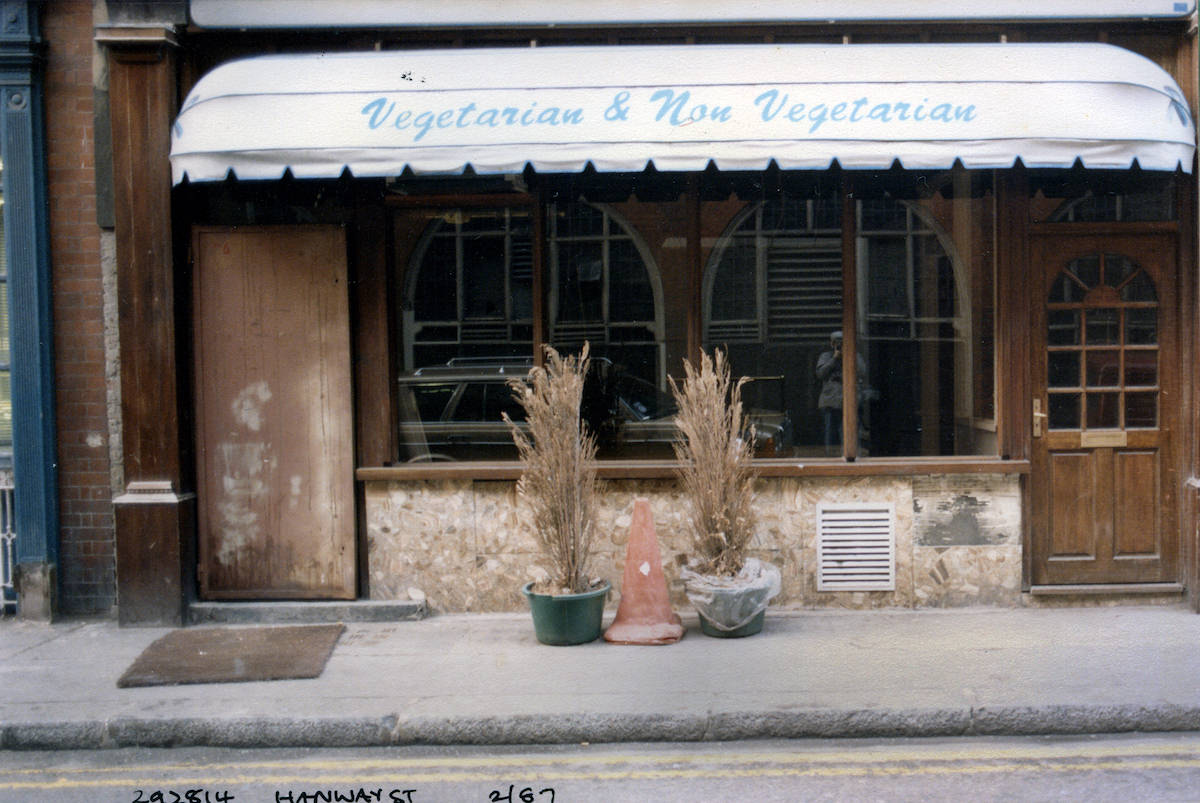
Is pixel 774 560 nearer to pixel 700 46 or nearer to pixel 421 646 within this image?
pixel 421 646

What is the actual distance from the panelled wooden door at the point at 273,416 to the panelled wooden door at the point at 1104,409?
4.99 metres

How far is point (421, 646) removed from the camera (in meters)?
6.86

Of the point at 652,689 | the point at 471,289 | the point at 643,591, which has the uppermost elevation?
the point at 471,289

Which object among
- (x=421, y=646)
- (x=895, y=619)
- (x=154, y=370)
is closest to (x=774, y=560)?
(x=895, y=619)

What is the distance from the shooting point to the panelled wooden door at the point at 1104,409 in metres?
7.61

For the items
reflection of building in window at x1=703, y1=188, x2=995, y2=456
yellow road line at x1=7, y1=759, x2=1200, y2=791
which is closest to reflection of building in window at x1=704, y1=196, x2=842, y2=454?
reflection of building in window at x1=703, y1=188, x2=995, y2=456

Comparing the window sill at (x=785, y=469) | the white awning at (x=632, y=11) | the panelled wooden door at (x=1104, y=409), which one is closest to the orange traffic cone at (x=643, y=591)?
the window sill at (x=785, y=469)

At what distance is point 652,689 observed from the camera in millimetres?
5820

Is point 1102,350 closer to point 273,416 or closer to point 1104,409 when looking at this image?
point 1104,409

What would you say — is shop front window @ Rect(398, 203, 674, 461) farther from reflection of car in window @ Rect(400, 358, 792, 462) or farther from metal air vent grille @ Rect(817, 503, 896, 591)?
metal air vent grille @ Rect(817, 503, 896, 591)

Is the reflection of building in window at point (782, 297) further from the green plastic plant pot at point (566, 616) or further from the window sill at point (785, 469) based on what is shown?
the green plastic plant pot at point (566, 616)

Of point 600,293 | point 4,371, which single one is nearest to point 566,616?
point 600,293

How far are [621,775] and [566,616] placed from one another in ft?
5.97

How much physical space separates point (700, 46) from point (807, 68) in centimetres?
77
